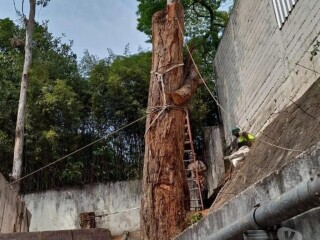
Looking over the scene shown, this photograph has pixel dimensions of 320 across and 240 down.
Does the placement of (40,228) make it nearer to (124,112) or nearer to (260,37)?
(124,112)

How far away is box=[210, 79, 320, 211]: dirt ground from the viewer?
15.8 ft

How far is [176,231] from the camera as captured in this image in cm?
476

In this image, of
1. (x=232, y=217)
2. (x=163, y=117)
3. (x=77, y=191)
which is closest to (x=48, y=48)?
(x=77, y=191)

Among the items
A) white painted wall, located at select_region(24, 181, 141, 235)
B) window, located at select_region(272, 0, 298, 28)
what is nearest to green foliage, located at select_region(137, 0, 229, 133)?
white painted wall, located at select_region(24, 181, 141, 235)

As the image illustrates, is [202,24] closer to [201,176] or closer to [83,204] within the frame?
[201,176]

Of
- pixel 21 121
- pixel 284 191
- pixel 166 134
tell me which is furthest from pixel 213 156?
pixel 284 191

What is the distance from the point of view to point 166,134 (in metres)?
5.26

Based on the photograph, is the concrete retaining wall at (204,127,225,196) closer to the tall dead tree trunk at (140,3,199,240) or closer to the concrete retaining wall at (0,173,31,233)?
the tall dead tree trunk at (140,3,199,240)

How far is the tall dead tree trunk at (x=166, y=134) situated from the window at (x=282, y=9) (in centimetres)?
187

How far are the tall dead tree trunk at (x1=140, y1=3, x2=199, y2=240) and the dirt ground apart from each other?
0.57 m

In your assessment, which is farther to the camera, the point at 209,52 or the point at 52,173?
the point at 209,52

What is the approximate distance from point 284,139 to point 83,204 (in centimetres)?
686

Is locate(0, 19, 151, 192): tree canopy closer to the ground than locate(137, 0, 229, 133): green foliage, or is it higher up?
closer to the ground

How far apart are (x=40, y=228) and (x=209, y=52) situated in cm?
777
